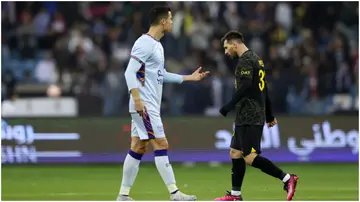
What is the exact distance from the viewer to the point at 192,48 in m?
23.7

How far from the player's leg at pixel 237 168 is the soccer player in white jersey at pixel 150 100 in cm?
69

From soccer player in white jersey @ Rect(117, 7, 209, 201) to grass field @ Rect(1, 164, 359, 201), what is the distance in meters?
1.12

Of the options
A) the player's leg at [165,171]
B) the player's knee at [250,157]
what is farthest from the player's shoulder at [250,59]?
the player's leg at [165,171]

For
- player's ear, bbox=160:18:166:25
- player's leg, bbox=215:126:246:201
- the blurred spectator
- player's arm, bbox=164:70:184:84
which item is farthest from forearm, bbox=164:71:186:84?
the blurred spectator

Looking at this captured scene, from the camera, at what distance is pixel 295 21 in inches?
1004

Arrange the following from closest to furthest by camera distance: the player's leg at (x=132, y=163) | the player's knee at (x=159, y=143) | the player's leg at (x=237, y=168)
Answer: the player's knee at (x=159, y=143) → the player's leg at (x=132, y=163) → the player's leg at (x=237, y=168)

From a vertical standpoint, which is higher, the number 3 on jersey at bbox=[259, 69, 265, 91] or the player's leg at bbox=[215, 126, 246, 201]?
the number 3 on jersey at bbox=[259, 69, 265, 91]

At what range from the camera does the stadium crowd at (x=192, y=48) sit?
22.1 metres

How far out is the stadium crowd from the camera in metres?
22.1

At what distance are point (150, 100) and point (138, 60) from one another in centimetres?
54

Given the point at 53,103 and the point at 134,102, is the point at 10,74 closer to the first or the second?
the point at 53,103

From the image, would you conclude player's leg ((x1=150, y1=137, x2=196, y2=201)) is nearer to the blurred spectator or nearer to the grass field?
the grass field

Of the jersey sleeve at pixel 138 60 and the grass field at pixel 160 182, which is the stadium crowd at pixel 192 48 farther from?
the jersey sleeve at pixel 138 60

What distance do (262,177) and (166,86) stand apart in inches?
224
